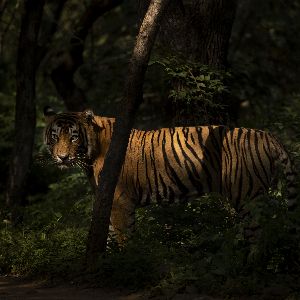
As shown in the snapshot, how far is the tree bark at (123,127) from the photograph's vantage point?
25.4 feet

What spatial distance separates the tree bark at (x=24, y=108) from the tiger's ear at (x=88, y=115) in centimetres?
259

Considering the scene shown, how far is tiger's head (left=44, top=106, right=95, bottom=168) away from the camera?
8.97 meters

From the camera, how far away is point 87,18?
14688 millimetres

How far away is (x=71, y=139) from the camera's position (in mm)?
9047

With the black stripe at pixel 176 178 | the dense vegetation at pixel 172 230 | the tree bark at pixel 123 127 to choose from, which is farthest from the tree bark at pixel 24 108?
the tree bark at pixel 123 127

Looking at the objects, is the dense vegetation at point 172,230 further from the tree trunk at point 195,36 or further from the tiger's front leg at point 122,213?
the tiger's front leg at point 122,213

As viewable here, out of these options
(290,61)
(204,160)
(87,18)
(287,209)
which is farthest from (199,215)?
(290,61)

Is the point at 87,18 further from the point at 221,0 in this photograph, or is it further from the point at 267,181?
the point at 267,181

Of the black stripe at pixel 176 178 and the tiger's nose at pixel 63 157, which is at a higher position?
the tiger's nose at pixel 63 157

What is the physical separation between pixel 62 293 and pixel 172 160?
223 cm

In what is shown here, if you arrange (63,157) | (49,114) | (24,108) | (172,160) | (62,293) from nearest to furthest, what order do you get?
(62,293) < (172,160) < (63,157) < (49,114) < (24,108)

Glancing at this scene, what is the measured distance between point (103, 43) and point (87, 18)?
8943 mm

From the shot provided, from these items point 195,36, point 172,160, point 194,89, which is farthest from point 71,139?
point 195,36

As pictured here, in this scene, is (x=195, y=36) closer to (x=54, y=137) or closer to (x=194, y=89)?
(x=194, y=89)
